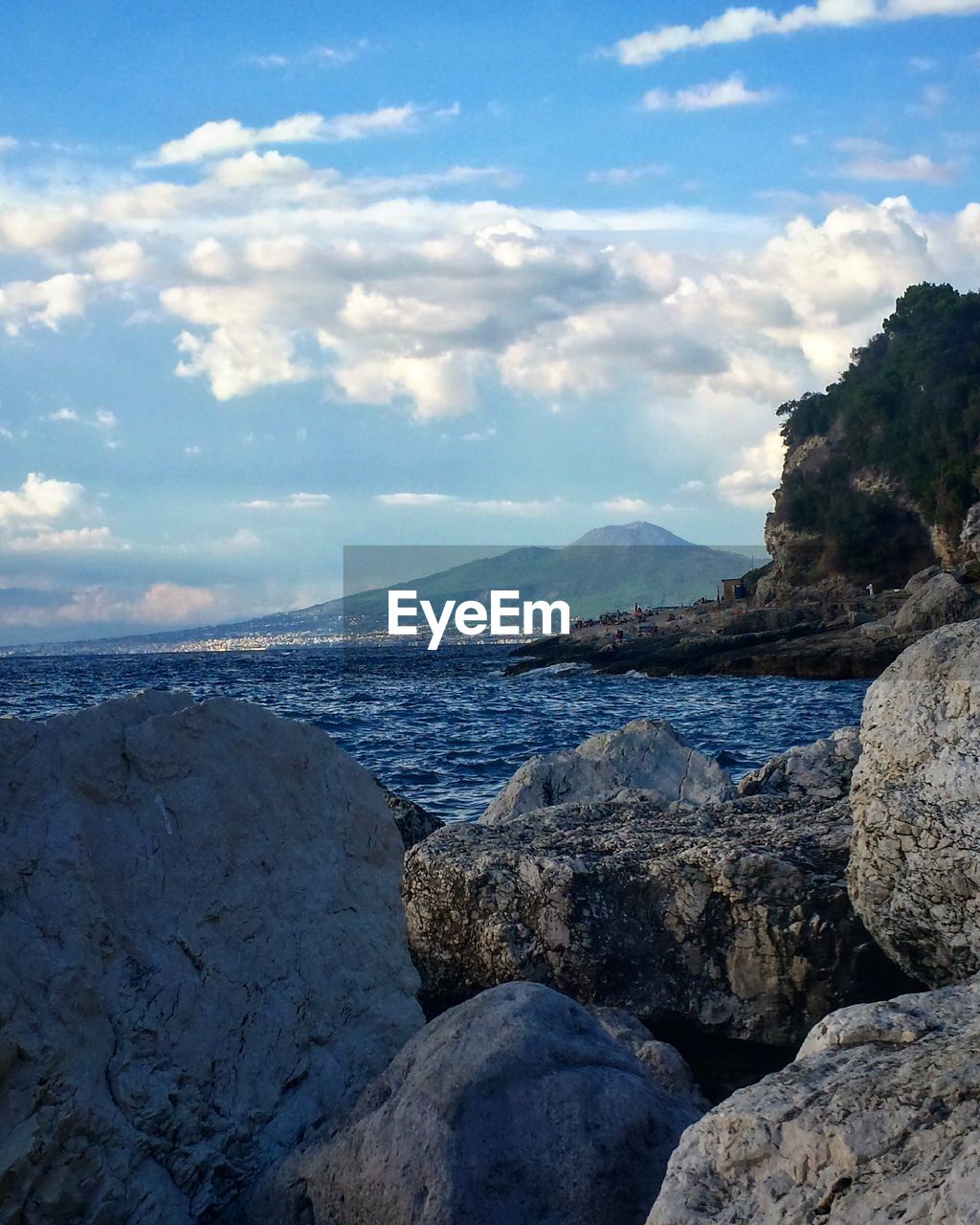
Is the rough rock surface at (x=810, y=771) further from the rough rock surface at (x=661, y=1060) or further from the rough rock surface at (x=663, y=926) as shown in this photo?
the rough rock surface at (x=661, y=1060)

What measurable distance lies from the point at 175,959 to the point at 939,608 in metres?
44.4

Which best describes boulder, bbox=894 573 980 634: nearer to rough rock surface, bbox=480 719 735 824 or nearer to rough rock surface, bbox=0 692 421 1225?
rough rock surface, bbox=480 719 735 824

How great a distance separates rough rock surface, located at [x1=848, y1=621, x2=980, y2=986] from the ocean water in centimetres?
998

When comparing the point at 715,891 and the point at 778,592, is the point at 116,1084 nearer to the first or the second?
the point at 715,891

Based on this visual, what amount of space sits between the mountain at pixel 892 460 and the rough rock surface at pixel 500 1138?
212 ft

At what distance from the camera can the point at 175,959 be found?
4.48 meters

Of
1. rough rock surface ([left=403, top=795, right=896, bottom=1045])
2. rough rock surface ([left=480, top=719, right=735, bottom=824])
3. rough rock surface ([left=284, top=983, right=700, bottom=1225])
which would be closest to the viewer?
rough rock surface ([left=284, top=983, right=700, bottom=1225])

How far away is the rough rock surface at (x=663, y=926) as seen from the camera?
5352 millimetres

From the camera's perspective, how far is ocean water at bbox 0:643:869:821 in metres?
20.2

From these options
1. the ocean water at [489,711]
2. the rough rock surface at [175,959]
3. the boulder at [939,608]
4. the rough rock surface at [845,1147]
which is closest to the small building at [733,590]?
the ocean water at [489,711]

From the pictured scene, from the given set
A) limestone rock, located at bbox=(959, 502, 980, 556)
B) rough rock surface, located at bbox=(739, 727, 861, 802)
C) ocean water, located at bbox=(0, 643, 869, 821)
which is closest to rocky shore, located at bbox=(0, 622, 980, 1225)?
rough rock surface, located at bbox=(739, 727, 861, 802)

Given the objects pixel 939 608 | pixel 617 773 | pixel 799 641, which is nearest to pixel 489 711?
pixel 799 641

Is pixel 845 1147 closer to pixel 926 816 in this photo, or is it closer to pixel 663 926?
pixel 926 816

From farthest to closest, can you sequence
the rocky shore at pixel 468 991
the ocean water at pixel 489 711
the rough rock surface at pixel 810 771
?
1. the ocean water at pixel 489 711
2. the rough rock surface at pixel 810 771
3. the rocky shore at pixel 468 991
